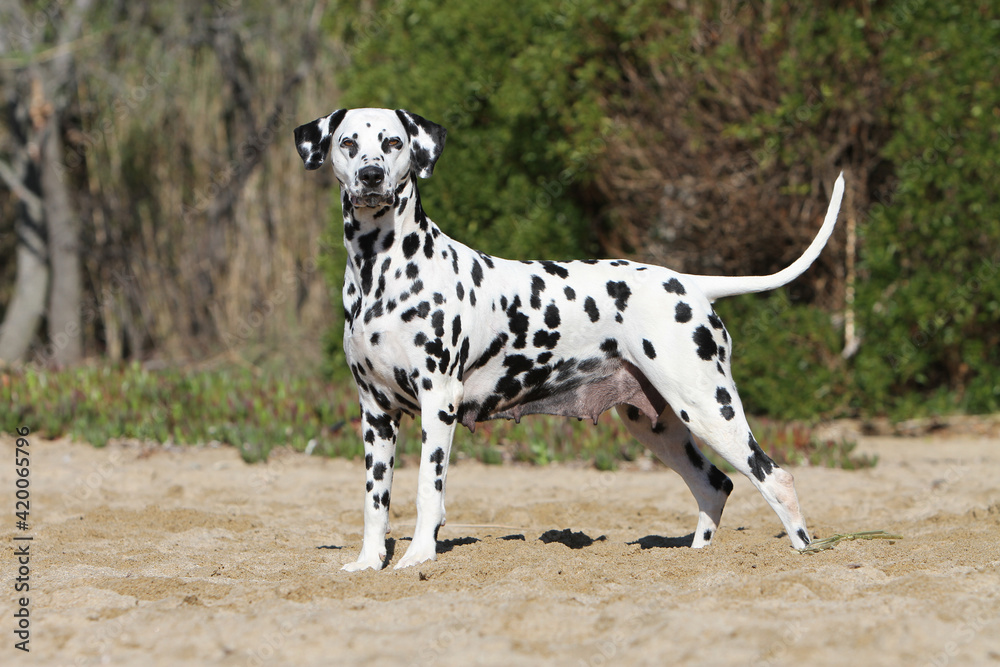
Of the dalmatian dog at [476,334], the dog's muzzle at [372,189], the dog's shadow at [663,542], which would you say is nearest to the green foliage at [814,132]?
the dog's shadow at [663,542]

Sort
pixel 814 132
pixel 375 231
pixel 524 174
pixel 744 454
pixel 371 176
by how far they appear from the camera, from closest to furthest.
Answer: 1. pixel 371 176
2. pixel 375 231
3. pixel 744 454
4. pixel 814 132
5. pixel 524 174

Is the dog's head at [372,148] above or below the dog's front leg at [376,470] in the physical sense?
above

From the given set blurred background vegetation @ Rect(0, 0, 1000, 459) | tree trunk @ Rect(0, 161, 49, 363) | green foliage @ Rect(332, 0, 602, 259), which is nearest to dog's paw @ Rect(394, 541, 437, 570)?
blurred background vegetation @ Rect(0, 0, 1000, 459)

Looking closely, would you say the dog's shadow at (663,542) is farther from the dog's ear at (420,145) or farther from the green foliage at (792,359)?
the green foliage at (792,359)

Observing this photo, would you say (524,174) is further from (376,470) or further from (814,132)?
(376,470)

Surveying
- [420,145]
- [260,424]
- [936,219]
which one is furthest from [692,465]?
[936,219]

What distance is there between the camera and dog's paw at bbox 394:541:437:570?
4250 mm

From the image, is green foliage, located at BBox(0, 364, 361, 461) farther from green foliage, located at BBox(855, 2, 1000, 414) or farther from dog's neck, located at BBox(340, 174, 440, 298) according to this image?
green foliage, located at BBox(855, 2, 1000, 414)

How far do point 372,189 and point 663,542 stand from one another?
Answer: 95.0 inches

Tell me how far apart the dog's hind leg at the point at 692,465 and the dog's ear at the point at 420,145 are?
1619mm

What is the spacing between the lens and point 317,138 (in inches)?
175

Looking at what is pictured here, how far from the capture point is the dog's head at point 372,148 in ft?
13.5

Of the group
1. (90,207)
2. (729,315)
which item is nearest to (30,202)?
(90,207)

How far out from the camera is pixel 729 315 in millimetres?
9023
